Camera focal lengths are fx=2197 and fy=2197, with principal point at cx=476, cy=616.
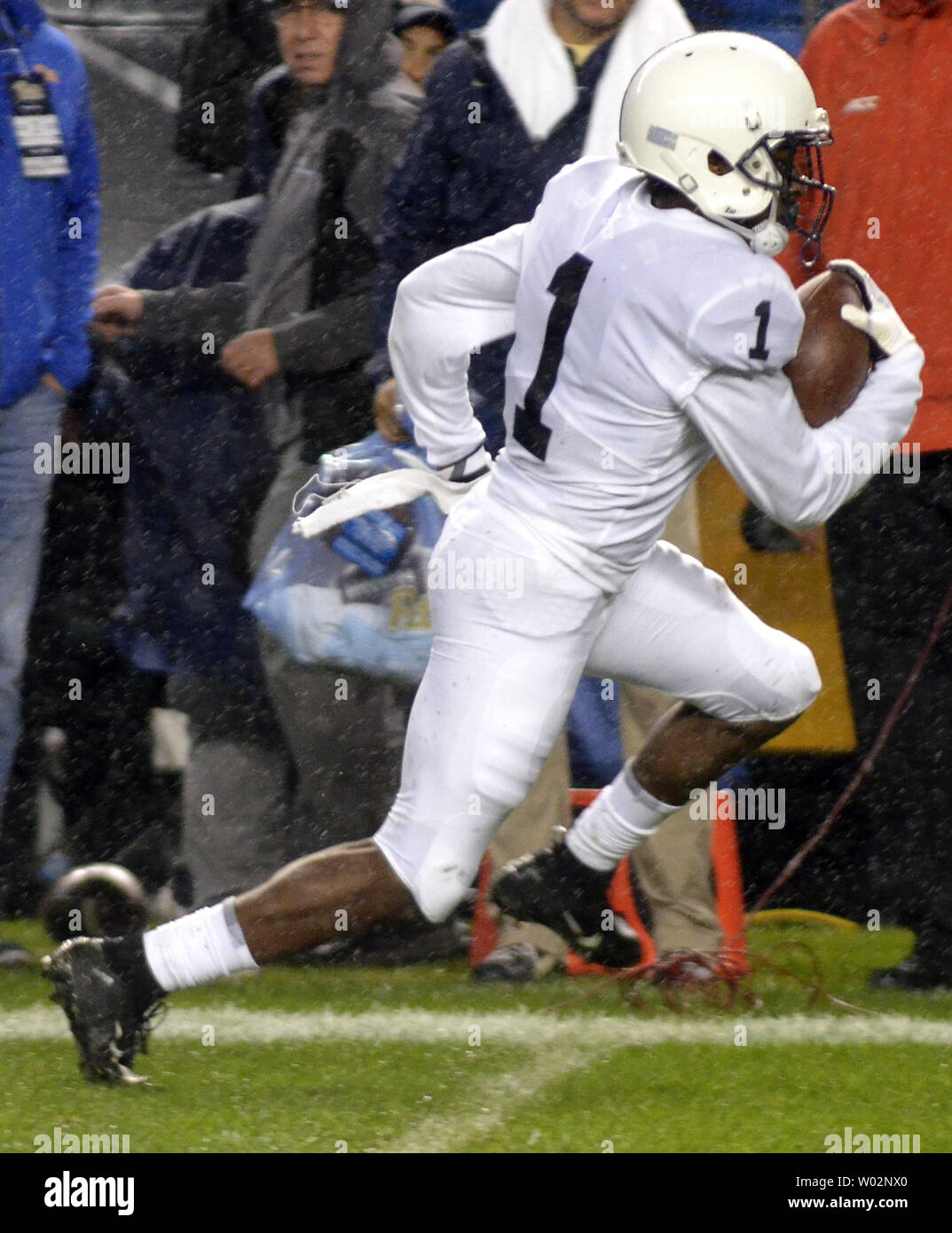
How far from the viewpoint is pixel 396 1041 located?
3637mm

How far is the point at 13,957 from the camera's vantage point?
4.20m

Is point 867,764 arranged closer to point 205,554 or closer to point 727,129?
point 205,554

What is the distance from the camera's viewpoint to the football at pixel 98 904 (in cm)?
403

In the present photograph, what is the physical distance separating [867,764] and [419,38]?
5.52 feet

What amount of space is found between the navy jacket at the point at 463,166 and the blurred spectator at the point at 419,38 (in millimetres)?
215

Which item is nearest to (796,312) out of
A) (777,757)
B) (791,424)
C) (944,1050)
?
(791,424)

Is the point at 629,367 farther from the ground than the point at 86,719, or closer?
farther from the ground

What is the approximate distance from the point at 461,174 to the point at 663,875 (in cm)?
137

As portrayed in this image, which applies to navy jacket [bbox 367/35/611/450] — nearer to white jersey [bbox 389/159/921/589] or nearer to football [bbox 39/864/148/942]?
white jersey [bbox 389/159/921/589]

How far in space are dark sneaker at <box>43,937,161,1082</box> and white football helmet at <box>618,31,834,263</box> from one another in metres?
1.42

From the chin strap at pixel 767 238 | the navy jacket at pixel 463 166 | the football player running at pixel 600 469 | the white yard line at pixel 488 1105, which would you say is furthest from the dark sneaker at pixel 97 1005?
the chin strap at pixel 767 238

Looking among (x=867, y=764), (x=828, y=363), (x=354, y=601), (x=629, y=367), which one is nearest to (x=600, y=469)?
(x=629, y=367)

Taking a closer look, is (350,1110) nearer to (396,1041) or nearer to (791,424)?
(396,1041)
